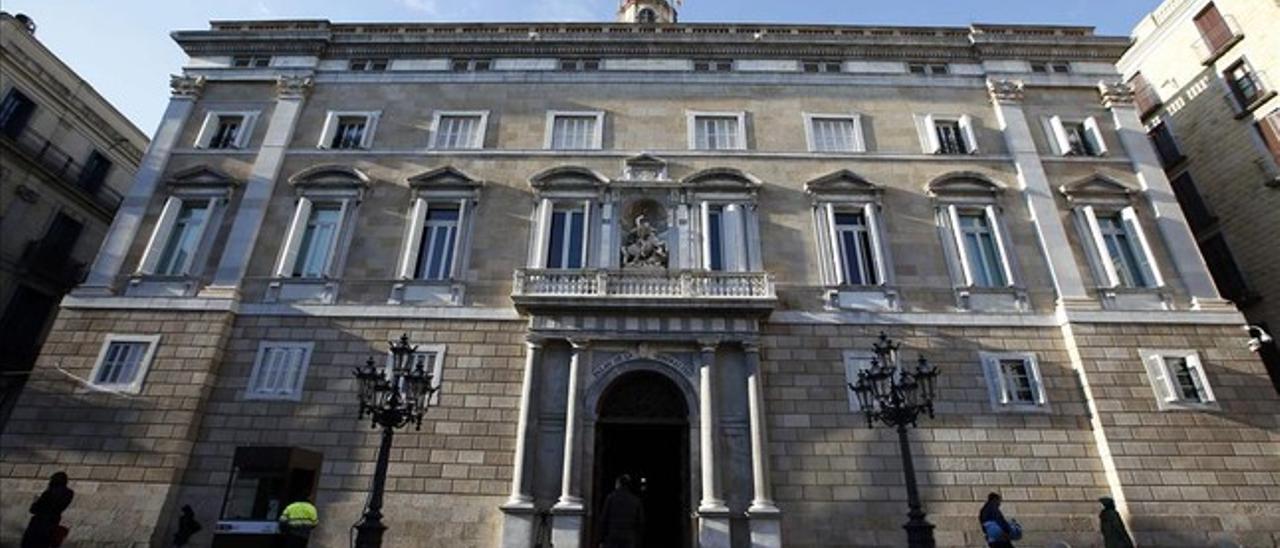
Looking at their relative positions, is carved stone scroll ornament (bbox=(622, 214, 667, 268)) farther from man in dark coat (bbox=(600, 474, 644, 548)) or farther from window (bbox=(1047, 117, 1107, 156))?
window (bbox=(1047, 117, 1107, 156))

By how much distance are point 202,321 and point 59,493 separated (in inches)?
221

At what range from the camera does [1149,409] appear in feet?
45.5

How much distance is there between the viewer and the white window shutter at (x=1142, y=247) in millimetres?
15594

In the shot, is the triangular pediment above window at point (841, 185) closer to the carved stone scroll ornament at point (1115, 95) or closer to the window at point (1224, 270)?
the carved stone scroll ornament at point (1115, 95)

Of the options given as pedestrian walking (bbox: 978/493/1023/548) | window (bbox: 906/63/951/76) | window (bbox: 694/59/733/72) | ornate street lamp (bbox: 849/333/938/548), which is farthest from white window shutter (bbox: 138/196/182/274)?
window (bbox: 906/63/951/76)

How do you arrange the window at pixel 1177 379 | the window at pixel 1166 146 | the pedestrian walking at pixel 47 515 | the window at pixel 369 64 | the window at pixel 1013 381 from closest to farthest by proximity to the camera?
the pedestrian walking at pixel 47 515, the window at pixel 1177 379, the window at pixel 1013 381, the window at pixel 369 64, the window at pixel 1166 146

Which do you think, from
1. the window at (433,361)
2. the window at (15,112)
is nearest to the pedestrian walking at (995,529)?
the window at (433,361)

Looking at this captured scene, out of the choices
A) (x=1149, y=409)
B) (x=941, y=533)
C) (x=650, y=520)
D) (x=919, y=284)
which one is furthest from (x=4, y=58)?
(x=1149, y=409)

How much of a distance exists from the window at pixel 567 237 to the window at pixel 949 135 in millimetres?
10114

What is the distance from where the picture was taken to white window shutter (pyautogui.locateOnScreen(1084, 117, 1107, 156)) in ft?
58.6

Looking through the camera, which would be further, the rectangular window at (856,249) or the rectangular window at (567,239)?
the rectangular window at (567,239)

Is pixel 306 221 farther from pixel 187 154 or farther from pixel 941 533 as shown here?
pixel 941 533

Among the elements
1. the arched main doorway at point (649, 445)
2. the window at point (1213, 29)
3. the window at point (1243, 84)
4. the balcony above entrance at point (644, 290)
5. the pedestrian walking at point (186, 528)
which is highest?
the window at point (1213, 29)

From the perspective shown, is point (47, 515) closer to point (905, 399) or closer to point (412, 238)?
point (412, 238)
